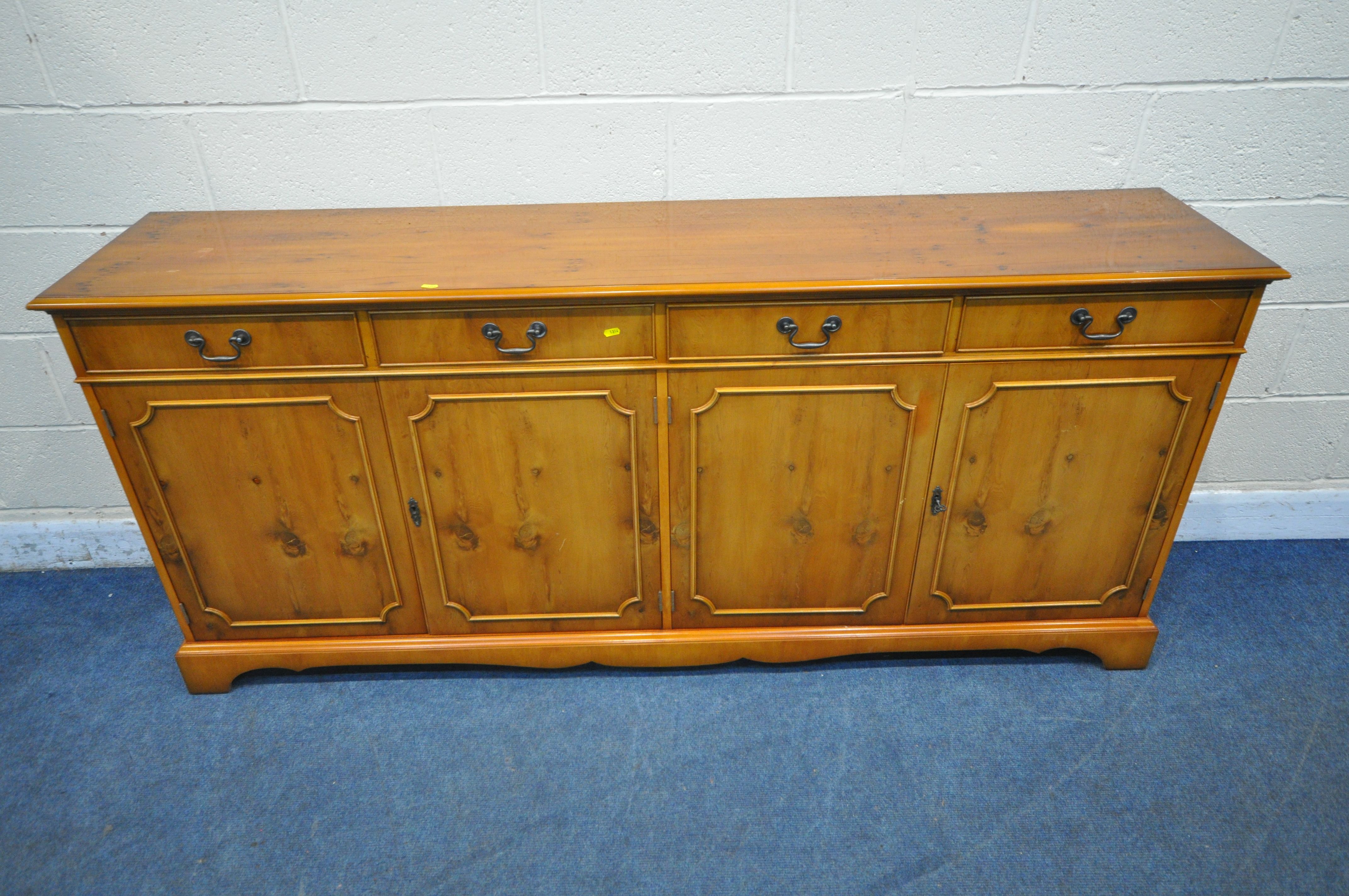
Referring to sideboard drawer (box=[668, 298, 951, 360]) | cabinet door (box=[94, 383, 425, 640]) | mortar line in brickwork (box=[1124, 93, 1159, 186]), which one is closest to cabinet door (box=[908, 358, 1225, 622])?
sideboard drawer (box=[668, 298, 951, 360])

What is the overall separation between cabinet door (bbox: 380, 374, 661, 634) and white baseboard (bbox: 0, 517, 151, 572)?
3.25 ft

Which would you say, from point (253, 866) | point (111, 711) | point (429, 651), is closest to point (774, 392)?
point (429, 651)

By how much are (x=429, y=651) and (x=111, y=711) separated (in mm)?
704

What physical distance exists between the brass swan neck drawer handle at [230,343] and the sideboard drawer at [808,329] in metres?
0.73

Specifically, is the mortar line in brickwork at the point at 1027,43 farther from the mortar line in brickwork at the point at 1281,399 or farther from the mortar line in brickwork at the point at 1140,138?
the mortar line in brickwork at the point at 1281,399

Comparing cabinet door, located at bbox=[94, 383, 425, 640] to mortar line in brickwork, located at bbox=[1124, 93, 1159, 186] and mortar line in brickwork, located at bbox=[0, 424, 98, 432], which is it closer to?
mortar line in brickwork, located at bbox=[0, 424, 98, 432]

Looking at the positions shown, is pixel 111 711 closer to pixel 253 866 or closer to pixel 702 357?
A: pixel 253 866

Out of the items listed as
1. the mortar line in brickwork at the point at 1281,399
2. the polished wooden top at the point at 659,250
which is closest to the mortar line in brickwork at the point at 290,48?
the polished wooden top at the point at 659,250

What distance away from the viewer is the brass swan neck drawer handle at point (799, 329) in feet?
4.75

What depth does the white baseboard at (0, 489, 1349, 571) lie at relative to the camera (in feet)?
7.16

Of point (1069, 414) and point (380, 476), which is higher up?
point (1069, 414)

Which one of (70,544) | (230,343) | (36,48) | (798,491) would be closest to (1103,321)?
(798,491)

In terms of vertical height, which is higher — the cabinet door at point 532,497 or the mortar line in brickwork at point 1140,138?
the mortar line in brickwork at point 1140,138

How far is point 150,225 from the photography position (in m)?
1.71
